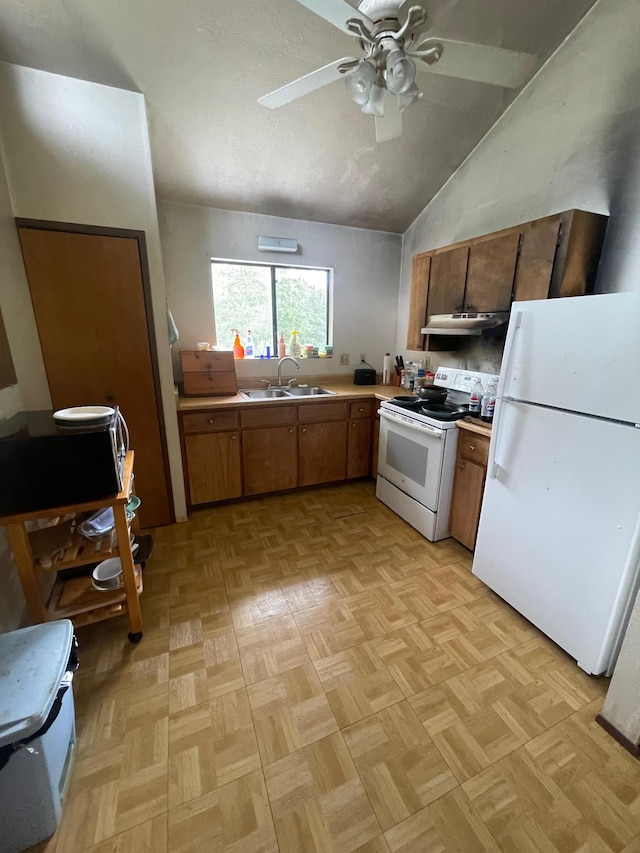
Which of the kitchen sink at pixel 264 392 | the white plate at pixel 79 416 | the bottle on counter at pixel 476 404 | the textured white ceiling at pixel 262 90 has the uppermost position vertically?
the textured white ceiling at pixel 262 90

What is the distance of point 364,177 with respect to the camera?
2.59m

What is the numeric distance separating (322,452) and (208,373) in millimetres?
1125

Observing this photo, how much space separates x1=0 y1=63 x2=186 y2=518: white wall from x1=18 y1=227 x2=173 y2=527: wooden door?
100 millimetres

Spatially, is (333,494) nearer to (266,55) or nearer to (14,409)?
(14,409)

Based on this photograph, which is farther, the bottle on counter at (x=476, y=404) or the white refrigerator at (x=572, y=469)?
the bottle on counter at (x=476, y=404)

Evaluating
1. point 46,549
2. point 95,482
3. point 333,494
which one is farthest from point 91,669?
point 333,494

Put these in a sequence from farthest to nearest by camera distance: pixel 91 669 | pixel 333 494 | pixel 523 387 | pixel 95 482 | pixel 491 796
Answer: pixel 333 494
pixel 523 387
pixel 91 669
pixel 95 482
pixel 491 796

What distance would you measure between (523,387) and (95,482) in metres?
1.85

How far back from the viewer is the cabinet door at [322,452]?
288cm

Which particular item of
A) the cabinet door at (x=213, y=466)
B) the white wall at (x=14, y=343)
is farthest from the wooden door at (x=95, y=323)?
the cabinet door at (x=213, y=466)

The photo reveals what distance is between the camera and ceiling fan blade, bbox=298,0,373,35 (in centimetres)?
109

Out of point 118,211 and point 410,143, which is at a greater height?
point 410,143

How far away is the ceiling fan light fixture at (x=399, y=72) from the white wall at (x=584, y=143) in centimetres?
117

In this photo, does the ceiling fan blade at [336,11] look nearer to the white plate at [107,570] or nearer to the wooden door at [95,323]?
the wooden door at [95,323]
